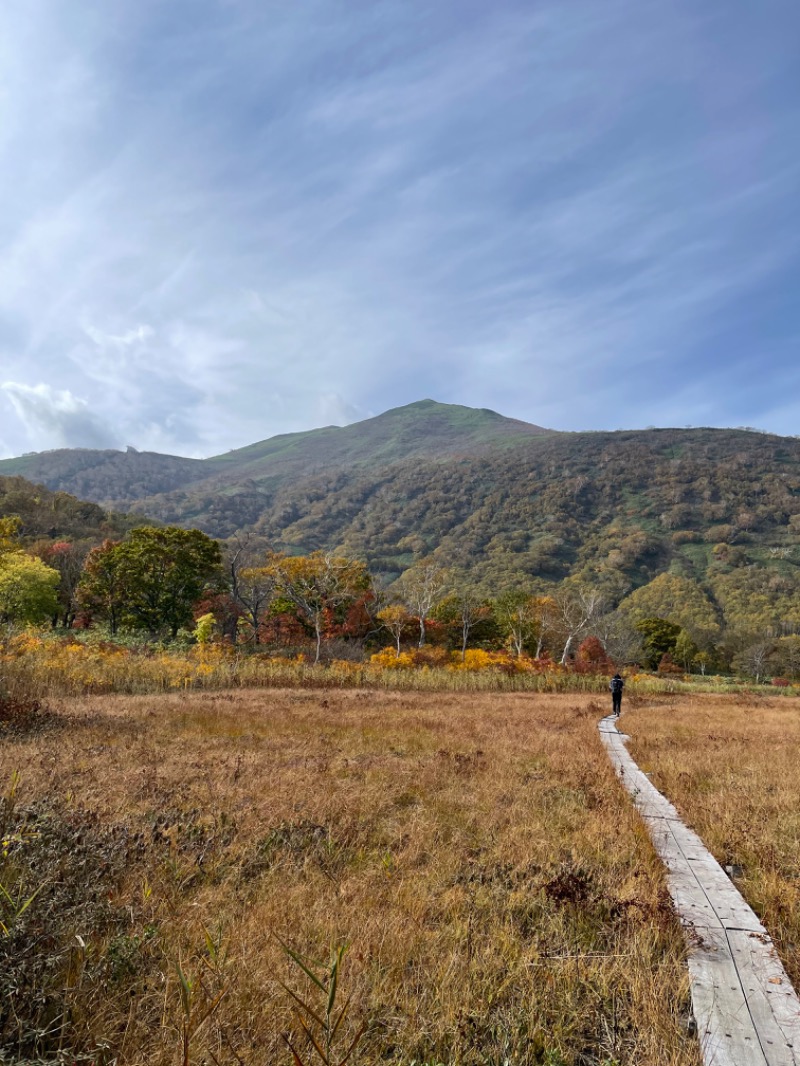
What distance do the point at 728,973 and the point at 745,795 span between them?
5250mm

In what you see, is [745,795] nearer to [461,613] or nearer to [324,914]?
[324,914]

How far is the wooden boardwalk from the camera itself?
2.92m

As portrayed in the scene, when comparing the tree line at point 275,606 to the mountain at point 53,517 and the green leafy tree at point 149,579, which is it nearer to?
the green leafy tree at point 149,579

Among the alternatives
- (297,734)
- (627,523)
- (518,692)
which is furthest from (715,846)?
(627,523)

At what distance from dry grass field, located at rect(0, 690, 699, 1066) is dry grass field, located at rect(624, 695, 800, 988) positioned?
2.92ft

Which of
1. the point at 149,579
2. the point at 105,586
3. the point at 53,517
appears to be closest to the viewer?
the point at 105,586

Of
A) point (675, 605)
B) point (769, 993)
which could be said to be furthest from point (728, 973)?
point (675, 605)

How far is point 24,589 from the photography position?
33.0 m

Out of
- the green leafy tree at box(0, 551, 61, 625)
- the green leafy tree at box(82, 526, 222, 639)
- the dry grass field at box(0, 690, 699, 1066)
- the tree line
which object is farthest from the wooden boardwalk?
the green leafy tree at box(82, 526, 222, 639)

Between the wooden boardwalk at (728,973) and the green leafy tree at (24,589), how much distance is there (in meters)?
36.9

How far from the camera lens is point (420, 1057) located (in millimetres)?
2795

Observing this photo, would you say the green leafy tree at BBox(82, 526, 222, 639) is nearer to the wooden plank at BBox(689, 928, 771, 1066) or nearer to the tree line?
the tree line

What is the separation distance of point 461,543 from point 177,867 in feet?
523

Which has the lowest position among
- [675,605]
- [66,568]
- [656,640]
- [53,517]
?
[656,640]
